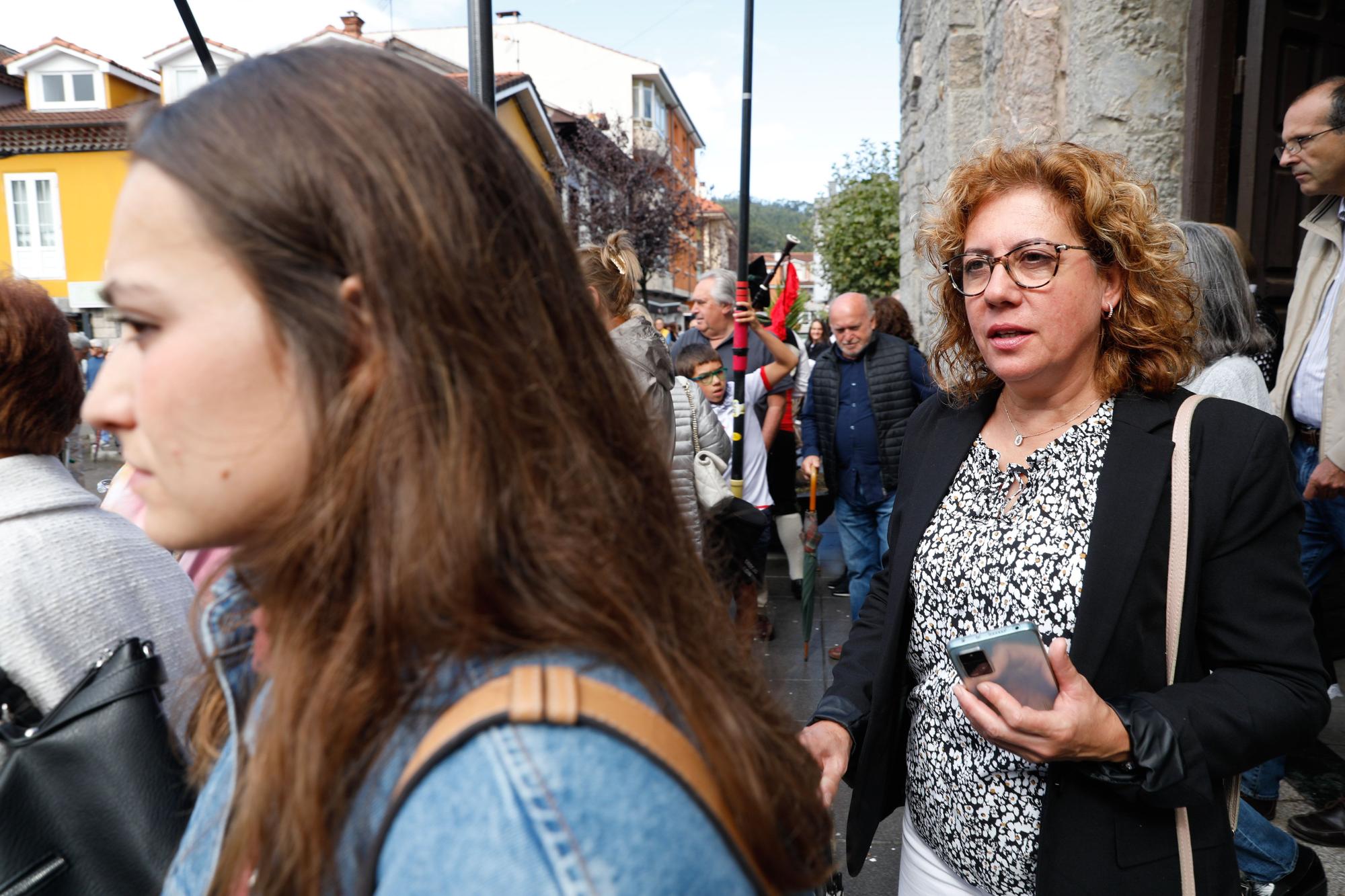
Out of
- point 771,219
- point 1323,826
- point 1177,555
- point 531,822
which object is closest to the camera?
point 531,822

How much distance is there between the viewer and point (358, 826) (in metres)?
0.65

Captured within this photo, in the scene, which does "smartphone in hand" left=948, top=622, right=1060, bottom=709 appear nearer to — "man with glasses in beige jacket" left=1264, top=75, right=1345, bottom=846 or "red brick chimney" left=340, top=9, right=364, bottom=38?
"man with glasses in beige jacket" left=1264, top=75, right=1345, bottom=846

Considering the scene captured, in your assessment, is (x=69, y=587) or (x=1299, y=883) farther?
(x=1299, y=883)

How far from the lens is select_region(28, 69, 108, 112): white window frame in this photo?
2811 centimetres

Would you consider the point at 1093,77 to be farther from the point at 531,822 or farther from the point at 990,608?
the point at 531,822

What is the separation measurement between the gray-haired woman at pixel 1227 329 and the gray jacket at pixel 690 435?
1.98m

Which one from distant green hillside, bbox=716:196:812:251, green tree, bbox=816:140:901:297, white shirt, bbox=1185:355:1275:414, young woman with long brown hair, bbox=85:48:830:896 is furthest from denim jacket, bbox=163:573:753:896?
distant green hillside, bbox=716:196:812:251

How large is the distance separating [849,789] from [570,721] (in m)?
3.48

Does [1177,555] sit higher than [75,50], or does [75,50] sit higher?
[75,50]

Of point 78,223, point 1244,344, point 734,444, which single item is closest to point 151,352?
point 1244,344

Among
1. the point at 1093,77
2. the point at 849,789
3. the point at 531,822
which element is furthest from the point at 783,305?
the point at 531,822

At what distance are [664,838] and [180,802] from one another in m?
1.11

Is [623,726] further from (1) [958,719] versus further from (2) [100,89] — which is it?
(2) [100,89]

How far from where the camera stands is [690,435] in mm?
4547
